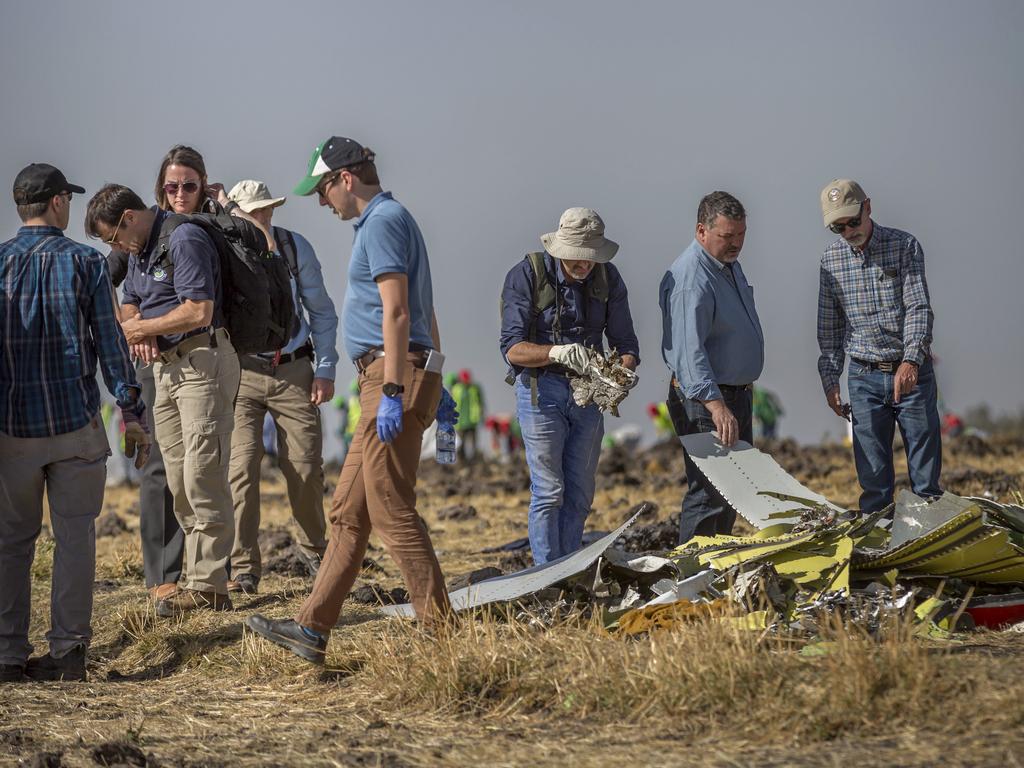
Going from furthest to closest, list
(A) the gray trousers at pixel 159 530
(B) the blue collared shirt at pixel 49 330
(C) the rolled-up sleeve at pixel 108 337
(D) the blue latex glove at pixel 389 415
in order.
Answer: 1. (A) the gray trousers at pixel 159 530
2. (C) the rolled-up sleeve at pixel 108 337
3. (B) the blue collared shirt at pixel 49 330
4. (D) the blue latex glove at pixel 389 415

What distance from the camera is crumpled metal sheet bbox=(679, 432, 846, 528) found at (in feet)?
20.2

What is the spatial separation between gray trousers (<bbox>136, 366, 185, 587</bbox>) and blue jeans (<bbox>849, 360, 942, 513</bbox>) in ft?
11.6

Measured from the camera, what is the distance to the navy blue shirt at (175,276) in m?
6.33

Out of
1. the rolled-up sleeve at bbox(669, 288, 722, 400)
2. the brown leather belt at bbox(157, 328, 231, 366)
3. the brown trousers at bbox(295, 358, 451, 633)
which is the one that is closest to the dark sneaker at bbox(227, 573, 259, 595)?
the brown leather belt at bbox(157, 328, 231, 366)

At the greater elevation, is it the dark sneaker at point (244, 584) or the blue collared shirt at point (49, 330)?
the blue collared shirt at point (49, 330)

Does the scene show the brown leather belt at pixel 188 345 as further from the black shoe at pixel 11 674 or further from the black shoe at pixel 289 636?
the black shoe at pixel 289 636

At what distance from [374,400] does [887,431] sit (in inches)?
126

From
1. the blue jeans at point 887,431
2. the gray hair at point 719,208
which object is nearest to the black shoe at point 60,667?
the gray hair at point 719,208

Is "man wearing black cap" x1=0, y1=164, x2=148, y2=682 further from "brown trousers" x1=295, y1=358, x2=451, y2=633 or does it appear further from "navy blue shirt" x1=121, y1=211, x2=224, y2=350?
"brown trousers" x1=295, y1=358, x2=451, y2=633

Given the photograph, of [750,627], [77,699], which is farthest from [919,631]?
[77,699]

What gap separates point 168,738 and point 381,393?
4.67 ft

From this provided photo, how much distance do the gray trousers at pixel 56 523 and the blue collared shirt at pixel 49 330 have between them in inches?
3.4

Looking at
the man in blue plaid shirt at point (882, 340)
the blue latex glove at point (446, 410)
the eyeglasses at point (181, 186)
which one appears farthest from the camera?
the man in blue plaid shirt at point (882, 340)

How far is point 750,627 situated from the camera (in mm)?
4754
